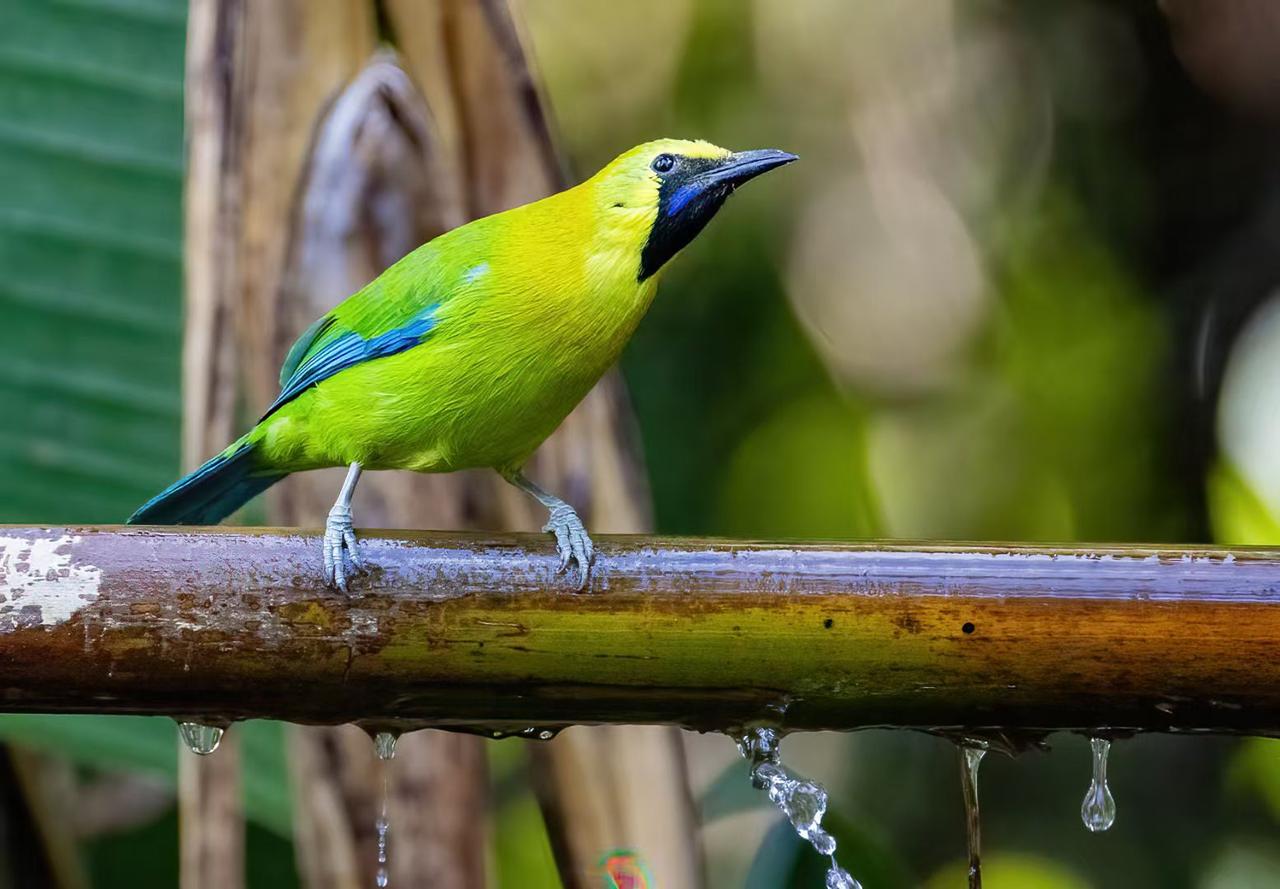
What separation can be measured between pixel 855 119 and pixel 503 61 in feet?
7.82

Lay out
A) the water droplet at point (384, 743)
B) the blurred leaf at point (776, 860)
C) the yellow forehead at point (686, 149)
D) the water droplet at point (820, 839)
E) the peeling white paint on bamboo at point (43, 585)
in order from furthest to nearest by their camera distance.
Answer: the blurred leaf at point (776, 860) → the yellow forehead at point (686, 149) → the water droplet at point (820, 839) → the water droplet at point (384, 743) → the peeling white paint on bamboo at point (43, 585)

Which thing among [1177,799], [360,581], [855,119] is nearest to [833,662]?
[360,581]

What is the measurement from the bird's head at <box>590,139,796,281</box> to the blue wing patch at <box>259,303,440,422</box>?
344 mm

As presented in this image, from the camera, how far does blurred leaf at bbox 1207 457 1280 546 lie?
392 centimetres

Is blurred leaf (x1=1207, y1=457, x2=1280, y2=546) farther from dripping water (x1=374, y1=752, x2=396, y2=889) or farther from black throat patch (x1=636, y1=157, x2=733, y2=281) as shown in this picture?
dripping water (x1=374, y1=752, x2=396, y2=889)

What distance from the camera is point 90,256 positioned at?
10.0ft

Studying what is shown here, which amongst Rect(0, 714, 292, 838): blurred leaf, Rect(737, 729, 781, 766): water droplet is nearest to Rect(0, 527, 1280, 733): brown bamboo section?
Rect(737, 729, 781, 766): water droplet

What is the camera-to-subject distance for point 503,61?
271 centimetres

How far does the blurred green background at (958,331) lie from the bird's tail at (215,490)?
1.48 metres

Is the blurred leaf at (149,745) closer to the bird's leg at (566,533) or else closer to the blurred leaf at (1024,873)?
the bird's leg at (566,533)

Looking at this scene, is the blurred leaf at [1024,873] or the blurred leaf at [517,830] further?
the blurred leaf at [517,830]

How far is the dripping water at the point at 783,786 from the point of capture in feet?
5.94

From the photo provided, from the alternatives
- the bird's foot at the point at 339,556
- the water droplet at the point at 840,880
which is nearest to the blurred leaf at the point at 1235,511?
the water droplet at the point at 840,880

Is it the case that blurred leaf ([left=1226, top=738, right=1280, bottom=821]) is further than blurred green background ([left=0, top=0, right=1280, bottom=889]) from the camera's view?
No
